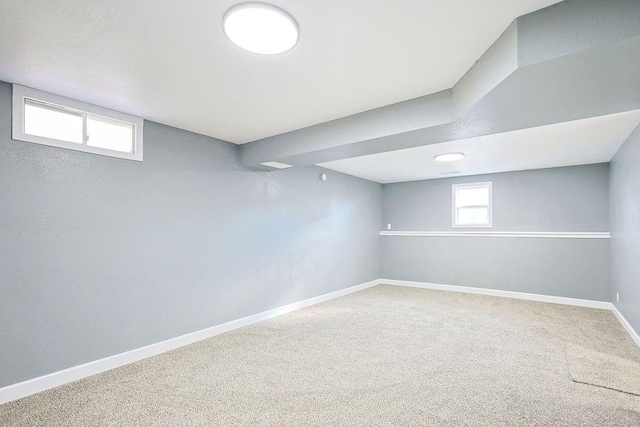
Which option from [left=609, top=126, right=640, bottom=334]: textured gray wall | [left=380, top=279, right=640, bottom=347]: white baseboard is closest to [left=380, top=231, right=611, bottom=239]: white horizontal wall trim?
[left=609, top=126, right=640, bottom=334]: textured gray wall

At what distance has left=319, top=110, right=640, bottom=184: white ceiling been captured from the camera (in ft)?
11.1

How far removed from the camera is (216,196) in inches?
148

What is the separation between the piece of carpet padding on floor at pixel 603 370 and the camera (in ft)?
8.12

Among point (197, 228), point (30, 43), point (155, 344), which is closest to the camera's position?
point (30, 43)

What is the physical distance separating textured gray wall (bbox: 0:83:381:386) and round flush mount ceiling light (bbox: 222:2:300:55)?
1902 mm

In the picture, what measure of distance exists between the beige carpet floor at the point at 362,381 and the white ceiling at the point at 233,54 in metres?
2.31

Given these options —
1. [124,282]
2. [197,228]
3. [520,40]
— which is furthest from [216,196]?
[520,40]

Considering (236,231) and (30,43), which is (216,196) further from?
(30,43)

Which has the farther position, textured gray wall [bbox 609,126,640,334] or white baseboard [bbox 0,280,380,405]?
textured gray wall [bbox 609,126,640,334]

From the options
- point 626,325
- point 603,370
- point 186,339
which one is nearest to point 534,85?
point 603,370

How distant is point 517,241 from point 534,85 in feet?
15.6

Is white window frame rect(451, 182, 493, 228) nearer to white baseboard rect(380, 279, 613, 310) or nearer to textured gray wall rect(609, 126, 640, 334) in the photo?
white baseboard rect(380, 279, 613, 310)

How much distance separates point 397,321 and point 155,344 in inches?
113

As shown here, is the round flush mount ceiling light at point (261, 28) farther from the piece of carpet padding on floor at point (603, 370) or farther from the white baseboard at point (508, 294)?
the white baseboard at point (508, 294)
